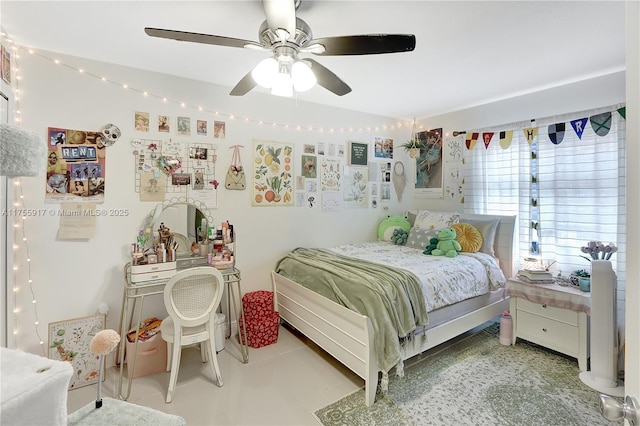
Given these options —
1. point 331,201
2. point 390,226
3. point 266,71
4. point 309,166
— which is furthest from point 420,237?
point 266,71

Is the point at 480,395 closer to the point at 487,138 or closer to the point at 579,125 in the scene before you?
the point at 579,125

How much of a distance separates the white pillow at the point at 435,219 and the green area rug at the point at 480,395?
1405 millimetres

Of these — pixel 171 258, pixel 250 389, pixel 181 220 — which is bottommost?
pixel 250 389

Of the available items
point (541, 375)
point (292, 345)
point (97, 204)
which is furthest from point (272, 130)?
point (541, 375)

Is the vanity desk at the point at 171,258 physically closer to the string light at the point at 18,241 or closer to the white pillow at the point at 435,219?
the string light at the point at 18,241

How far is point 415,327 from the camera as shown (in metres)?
2.20

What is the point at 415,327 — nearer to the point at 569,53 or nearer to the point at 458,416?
the point at 458,416

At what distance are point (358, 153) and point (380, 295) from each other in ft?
7.42

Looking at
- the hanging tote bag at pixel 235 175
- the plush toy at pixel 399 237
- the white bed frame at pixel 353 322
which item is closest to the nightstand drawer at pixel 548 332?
the white bed frame at pixel 353 322

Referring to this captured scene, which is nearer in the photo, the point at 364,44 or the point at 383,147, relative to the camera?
the point at 364,44

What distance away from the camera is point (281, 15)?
1.40 m

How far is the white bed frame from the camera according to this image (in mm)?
2031

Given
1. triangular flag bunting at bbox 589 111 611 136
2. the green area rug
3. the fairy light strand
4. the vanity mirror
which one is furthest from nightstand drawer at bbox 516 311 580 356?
the fairy light strand

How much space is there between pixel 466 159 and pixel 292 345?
9.60ft
